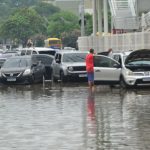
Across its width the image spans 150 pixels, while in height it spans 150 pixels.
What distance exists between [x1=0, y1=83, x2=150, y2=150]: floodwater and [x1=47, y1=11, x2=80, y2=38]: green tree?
117519 mm

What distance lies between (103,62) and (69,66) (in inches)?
136

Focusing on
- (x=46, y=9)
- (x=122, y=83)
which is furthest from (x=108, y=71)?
(x=46, y=9)

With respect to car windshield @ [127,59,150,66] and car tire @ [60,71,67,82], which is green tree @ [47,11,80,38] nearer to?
car tire @ [60,71,67,82]

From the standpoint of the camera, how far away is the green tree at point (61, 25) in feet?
477

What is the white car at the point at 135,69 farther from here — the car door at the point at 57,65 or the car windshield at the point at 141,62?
the car door at the point at 57,65

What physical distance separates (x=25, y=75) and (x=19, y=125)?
16.8m

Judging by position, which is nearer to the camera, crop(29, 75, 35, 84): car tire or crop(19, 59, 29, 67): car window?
crop(29, 75, 35, 84): car tire

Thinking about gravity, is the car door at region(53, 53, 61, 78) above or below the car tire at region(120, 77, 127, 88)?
above

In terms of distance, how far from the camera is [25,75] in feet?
108

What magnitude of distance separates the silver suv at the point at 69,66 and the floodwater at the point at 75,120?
5.52 m

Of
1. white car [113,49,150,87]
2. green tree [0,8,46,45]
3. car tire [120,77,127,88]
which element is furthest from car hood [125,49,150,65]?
green tree [0,8,46,45]

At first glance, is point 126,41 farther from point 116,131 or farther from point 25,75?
point 116,131

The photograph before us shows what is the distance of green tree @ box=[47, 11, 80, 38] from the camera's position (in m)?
145

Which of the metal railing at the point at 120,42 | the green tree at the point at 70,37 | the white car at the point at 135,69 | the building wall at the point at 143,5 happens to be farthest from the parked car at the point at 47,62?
the green tree at the point at 70,37
